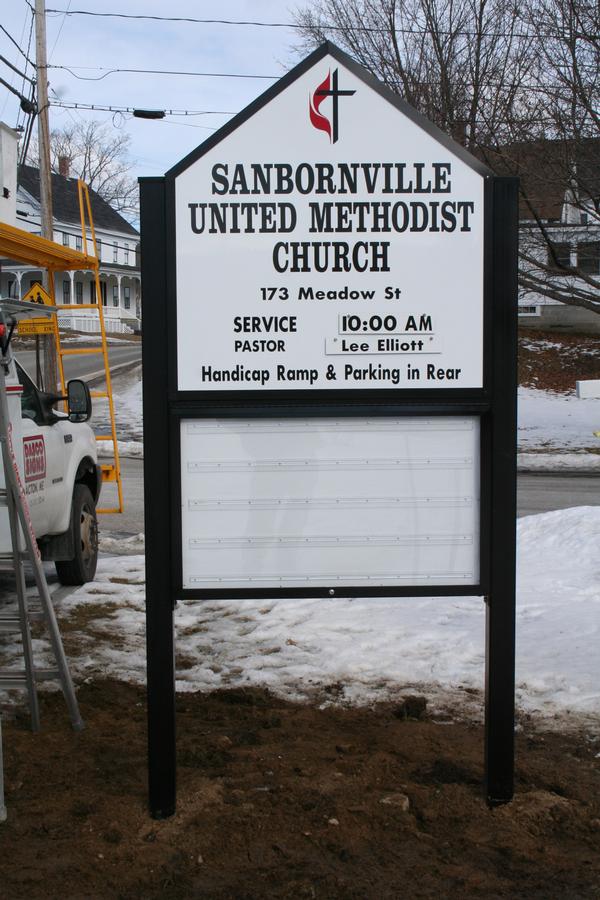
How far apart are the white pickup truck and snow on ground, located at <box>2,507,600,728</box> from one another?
1.17 feet

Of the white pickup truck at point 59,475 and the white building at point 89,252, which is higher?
the white building at point 89,252

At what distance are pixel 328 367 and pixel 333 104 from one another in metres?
0.93

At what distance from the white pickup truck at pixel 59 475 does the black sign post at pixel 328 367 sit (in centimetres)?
298

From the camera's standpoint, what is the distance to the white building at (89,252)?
51.2m

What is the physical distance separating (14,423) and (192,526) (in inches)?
107

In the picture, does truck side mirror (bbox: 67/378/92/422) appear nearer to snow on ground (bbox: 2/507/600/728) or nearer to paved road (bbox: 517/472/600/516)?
snow on ground (bbox: 2/507/600/728)

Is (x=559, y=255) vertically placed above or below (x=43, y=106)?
below

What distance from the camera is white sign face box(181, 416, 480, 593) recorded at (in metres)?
3.47

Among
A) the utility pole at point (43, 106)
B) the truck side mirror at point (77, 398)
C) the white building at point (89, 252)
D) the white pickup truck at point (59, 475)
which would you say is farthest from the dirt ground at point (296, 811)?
the white building at point (89, 252)

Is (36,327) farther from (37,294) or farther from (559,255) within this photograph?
(559,255)

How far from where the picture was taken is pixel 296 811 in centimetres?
340

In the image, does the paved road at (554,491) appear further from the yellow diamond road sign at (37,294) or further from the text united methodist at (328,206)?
the text united methodist at (328,206)

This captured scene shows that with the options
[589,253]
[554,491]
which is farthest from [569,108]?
[554,491]

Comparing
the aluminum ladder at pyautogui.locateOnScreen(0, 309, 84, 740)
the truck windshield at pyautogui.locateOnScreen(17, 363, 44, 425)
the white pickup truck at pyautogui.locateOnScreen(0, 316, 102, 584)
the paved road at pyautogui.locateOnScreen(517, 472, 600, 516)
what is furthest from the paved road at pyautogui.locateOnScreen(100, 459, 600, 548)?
the aluminum ladder at pyautogui.locateOnScreen(0, 309, 84, 740)
